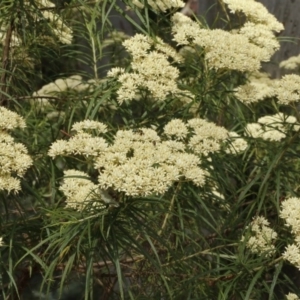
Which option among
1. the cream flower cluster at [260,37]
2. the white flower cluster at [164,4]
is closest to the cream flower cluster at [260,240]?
the cream flower cluster at [260,37]

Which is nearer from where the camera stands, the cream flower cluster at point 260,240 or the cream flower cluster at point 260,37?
the cream flower cluster at point 260,240

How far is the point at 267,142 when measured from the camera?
11.7 ft

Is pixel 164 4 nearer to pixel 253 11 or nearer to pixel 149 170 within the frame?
pixel 253 11

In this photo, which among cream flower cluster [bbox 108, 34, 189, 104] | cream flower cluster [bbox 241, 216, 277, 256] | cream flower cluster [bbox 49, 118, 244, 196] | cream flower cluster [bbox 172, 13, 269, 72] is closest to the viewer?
cream flower cluster [bbox 49, 118, 244, 196]

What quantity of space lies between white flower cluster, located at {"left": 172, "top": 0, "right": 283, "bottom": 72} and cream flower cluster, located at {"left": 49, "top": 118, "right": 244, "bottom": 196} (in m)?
0.37

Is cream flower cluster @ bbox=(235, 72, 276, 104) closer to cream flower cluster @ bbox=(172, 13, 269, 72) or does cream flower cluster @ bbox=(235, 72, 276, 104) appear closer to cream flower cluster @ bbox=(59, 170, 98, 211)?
cream flower cluster @ bbox=(172, 13, 269, 72)

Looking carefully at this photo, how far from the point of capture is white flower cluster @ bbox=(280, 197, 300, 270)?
2.58 metres

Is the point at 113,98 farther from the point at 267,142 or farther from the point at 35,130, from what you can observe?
the point at 267,142

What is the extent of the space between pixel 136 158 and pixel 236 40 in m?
0.91

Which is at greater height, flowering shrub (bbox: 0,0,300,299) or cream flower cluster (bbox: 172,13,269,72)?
cream flower cluster (bbox: 172,13,269,72)

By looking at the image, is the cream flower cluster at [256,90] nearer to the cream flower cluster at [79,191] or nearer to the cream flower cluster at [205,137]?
the cream flower cluster at [205,137]

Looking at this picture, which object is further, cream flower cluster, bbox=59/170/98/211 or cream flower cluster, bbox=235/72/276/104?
cream flower cluster, bbox=235/72/276/104

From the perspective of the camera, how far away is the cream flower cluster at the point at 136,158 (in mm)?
2355

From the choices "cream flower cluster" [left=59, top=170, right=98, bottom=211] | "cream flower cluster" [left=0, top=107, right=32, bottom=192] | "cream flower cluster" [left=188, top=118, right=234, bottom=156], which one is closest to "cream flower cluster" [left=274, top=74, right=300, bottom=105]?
"cream flower cluster" [left=188, top=118, right=234, bottom=156]
